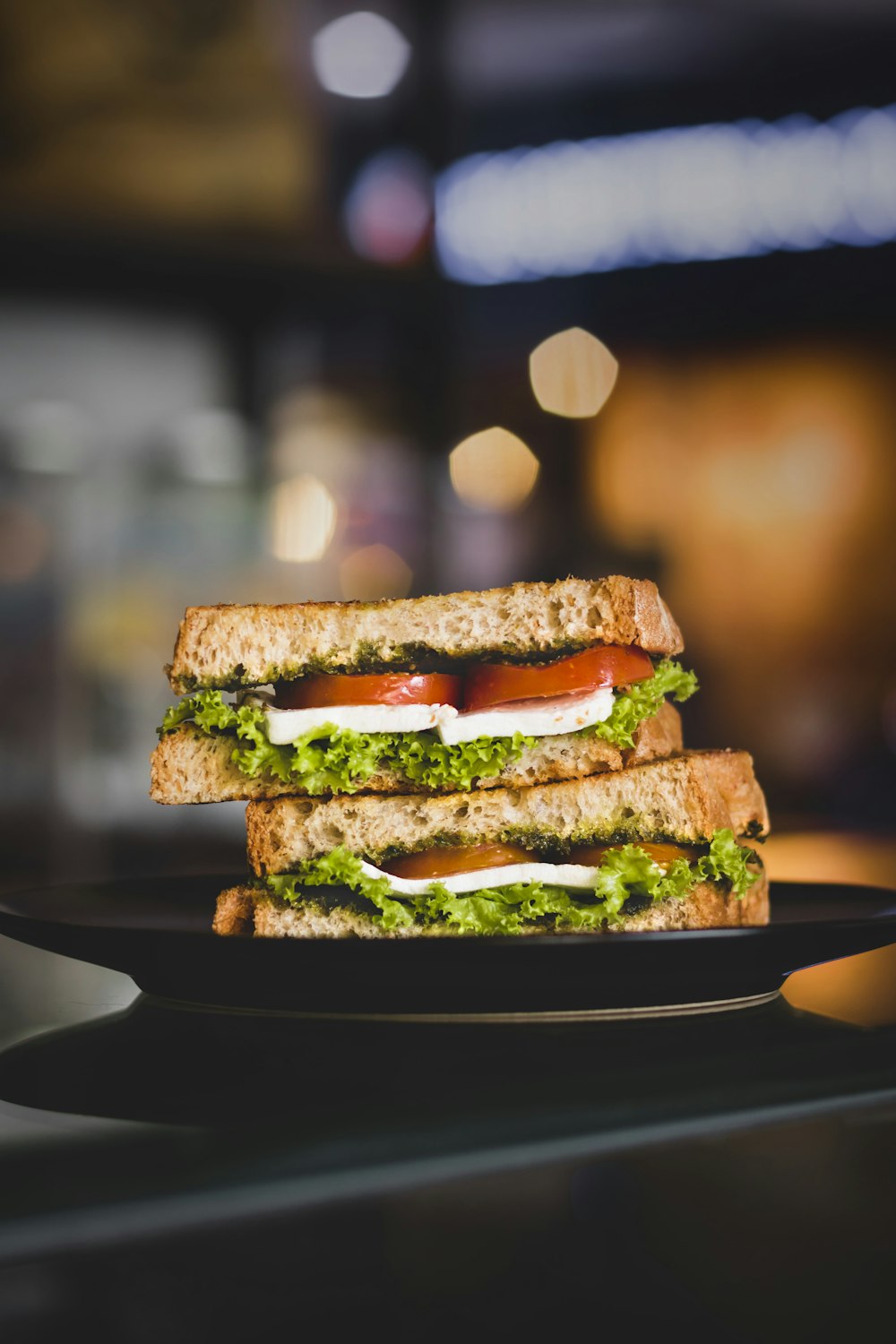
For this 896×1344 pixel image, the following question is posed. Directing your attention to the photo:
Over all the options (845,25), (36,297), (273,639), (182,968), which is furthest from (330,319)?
(182,968)

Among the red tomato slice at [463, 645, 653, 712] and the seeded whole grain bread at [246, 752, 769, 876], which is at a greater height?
the red tomato slice at [463, 645, 653, 712]

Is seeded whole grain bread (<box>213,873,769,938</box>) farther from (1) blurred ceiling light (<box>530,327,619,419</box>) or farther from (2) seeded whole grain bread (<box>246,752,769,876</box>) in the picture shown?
(1) blurred ceiling light (<box>530,327,619,419</box>)

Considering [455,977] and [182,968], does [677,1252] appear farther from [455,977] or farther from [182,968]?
[182,968]

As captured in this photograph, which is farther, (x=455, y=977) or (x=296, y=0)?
(x=296, y=0)

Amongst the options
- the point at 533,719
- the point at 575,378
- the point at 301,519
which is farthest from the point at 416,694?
the point at 575,378

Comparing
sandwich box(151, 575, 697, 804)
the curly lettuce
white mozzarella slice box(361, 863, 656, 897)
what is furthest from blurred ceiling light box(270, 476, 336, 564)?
white mozzarella slice box(361, 863, 656, 897)

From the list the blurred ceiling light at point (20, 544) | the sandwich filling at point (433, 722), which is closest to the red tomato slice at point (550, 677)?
the sandwich filling at point (433, 722)
